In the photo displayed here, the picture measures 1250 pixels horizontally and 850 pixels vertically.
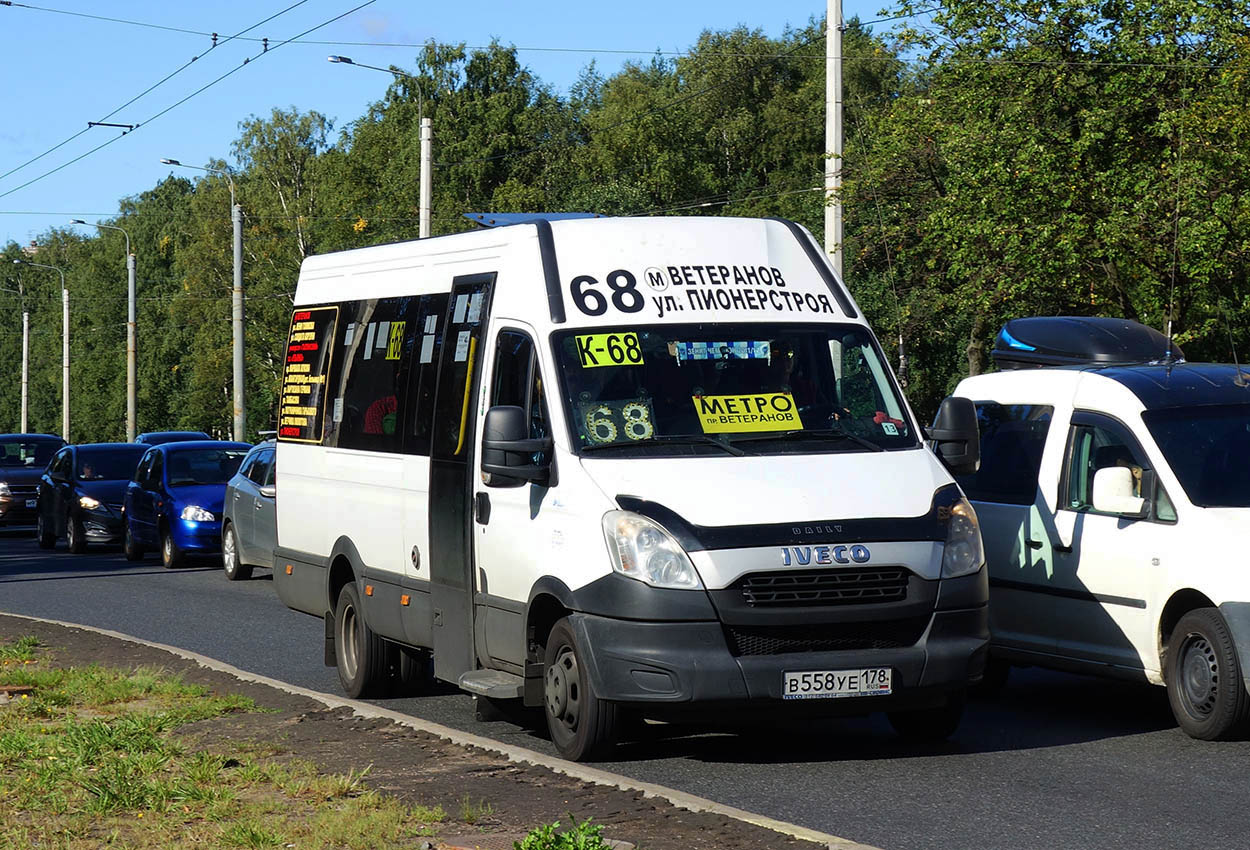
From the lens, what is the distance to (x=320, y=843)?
640cm

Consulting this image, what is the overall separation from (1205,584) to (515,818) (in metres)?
3.92

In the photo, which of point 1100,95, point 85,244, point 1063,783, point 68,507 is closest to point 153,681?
point 1063,783

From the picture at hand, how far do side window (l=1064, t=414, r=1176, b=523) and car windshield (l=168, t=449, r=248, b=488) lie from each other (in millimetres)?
16448

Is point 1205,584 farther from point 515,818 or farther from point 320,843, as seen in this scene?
point 320,843

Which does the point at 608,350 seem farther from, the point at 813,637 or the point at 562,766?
the point at 562,766

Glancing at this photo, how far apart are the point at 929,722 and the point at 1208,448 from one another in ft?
6.80

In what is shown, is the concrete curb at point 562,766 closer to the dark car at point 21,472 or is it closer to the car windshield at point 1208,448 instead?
the car windshield at point 1208,448

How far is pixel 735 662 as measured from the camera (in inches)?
317

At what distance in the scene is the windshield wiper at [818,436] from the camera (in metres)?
8.80

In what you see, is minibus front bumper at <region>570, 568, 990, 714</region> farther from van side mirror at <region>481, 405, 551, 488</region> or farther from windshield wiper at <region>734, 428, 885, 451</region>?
windshield wiper at <region>734, 428, 885, 451</region>

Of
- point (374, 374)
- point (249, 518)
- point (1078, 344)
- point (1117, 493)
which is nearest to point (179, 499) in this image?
point (249, 518)

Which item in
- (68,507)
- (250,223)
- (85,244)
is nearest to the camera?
(68,507)

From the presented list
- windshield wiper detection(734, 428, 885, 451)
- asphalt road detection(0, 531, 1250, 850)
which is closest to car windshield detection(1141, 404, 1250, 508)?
asphalt road detection(0, 531, 1250, 850)

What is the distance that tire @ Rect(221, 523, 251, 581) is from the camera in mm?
21484
